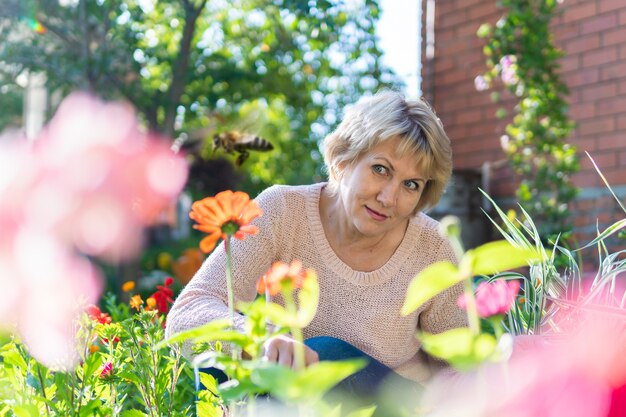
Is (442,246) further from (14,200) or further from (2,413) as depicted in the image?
(14,200)

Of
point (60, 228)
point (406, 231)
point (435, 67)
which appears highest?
point (435, 67)

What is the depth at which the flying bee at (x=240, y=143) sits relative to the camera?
3.40 metres

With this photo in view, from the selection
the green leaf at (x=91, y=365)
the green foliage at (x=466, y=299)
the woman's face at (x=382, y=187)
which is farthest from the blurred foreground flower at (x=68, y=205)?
the green foliage at (x=466, y=299)

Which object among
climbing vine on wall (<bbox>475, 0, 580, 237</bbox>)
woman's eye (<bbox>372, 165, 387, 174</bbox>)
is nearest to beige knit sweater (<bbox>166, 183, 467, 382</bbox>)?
woman's eye (<bbox>372, 165, 387, 174</bbox>)

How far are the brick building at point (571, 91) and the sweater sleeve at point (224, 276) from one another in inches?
80.7

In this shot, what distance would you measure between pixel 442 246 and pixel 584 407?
1.07 metres

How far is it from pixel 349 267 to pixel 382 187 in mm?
251

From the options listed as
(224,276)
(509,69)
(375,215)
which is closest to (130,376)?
(224,276)

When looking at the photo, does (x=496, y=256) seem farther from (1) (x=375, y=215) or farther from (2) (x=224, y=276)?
(1) (x=375, y=215)

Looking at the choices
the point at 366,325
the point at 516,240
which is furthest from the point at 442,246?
the point at 516,240

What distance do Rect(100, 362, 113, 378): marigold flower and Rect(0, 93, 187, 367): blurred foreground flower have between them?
6 cm

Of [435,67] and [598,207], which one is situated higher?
[435,67]

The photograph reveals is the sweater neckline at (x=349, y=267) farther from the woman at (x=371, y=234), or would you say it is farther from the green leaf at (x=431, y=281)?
the green leaf at (x=431, y=281)

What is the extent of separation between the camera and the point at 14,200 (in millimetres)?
2588
